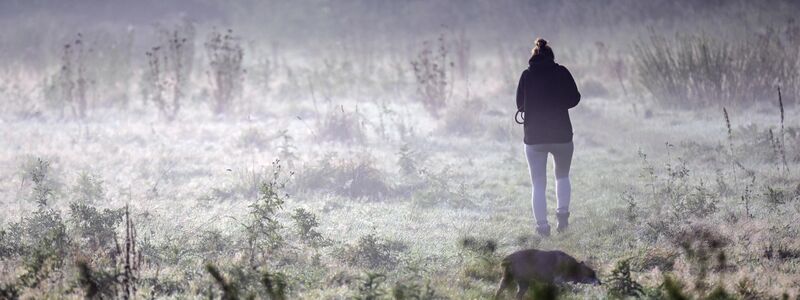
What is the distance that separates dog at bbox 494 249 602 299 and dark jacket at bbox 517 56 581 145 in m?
1.79

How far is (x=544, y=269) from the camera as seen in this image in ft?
17.0

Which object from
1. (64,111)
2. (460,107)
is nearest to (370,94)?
(460,107)

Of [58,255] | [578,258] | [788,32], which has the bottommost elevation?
[578,258]

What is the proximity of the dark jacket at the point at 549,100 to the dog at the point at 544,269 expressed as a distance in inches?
70.6

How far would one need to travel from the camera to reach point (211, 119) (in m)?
14.5

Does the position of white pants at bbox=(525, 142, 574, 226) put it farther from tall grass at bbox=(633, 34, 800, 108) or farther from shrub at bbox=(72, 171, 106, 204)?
tall grass at bbox=(633, 34, 800, 108)

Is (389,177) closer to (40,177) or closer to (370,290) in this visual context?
(40,177)

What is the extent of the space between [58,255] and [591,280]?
369 cm

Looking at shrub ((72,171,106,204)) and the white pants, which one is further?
shrub ((72,171,106,204))

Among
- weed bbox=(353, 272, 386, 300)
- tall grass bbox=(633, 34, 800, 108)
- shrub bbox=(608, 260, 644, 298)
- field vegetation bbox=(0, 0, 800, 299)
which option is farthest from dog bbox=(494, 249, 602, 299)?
tall grass bbox=(633, 34, 800, 108)

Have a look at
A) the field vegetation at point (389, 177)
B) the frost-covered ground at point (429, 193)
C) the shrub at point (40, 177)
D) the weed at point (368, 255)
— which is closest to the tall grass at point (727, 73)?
the field vegetation at point (389, 177)

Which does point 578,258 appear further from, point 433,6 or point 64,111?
point 433,6

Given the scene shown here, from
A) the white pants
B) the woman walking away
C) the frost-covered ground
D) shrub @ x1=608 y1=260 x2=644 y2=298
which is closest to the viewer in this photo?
shrub @ x1=608 y1=260 x2=644 y2=298

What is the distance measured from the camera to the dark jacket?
6.89m
